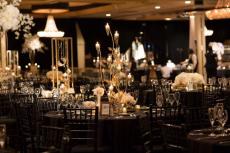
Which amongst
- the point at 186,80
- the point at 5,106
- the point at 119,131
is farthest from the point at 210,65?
the point at 119,131

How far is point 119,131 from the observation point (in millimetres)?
6781

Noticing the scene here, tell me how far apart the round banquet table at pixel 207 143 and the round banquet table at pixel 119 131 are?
72.2 inches

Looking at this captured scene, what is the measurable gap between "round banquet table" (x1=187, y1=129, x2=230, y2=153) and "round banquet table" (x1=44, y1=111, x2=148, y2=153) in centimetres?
184

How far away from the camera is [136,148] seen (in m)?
6.84

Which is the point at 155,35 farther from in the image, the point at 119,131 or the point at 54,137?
the point at 54,137

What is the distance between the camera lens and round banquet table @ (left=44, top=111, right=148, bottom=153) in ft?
22.1

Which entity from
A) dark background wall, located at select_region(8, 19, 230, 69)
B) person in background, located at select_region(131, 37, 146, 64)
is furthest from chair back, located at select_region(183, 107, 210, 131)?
dark background wall, located at select_region(8, 19, 230, 69)

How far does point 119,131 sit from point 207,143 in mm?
2268

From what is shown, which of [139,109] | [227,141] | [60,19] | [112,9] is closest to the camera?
[227,141]

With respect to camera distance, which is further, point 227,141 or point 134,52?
point 134,52

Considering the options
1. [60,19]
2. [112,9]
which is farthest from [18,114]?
[60,19]

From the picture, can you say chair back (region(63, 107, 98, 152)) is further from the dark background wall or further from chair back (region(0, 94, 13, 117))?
the dark background wall

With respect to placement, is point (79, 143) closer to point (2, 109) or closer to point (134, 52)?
point (2, 109)

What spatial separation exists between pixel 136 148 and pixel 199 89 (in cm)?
412
